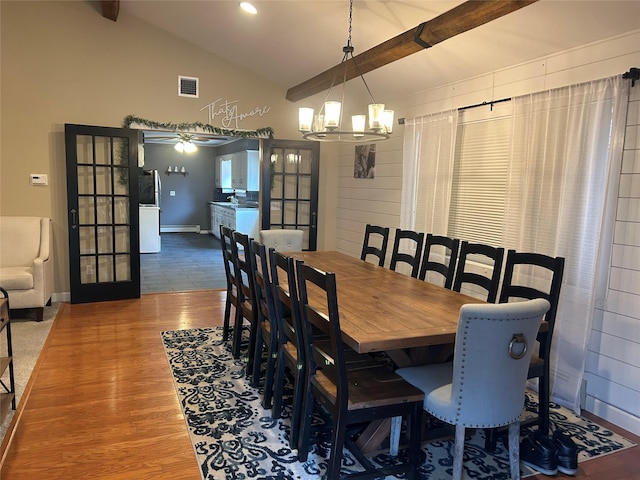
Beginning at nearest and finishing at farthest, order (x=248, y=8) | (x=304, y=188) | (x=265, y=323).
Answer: (x=265, y=323)
(x=248, y=8)
(x=304, y=188)

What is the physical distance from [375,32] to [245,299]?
2.51 m

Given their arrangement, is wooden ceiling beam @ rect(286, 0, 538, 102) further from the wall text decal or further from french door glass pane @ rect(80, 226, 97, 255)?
french door glass pane @ rect(80, 226, 97, 255)

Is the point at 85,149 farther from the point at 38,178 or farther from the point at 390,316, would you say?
the point at 390,316

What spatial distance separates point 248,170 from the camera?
919 centimetres

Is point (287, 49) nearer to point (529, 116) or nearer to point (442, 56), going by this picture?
point (442, 56)

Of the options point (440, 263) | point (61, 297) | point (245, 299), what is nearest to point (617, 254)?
point (440, 263)

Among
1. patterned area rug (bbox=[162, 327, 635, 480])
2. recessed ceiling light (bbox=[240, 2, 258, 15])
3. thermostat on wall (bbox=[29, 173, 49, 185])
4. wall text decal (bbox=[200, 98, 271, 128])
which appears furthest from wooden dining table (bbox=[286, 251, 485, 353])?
thermostat on wall (bbox=[29, 173, 49, 185])

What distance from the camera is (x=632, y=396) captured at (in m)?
2.77

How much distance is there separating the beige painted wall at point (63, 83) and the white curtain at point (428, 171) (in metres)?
2.80

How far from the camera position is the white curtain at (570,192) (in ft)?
9.25

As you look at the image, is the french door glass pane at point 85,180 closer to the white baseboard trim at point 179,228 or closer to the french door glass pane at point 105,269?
the french door glass pane at point 105,269

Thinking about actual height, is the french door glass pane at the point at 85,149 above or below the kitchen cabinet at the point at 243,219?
above

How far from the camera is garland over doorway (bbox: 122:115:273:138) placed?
209 inches

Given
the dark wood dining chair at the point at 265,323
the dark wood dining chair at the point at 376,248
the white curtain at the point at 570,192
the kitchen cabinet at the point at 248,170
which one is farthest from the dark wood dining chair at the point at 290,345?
the kitchen cabinet at the point at 248,170
